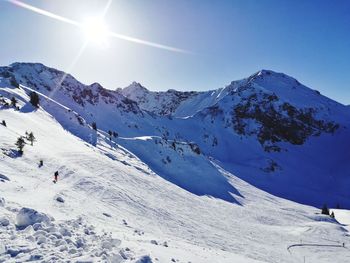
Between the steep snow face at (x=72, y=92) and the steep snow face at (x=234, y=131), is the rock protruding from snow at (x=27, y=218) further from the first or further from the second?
the steep snow face at (x=72, y=92)

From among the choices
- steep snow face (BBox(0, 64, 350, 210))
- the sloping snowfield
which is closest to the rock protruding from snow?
the sloping snowfield

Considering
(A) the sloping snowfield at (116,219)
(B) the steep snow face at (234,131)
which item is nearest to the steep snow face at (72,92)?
(B) the steep snow face at (234,131)

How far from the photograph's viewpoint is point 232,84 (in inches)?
7274

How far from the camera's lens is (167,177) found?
5981 centimetres

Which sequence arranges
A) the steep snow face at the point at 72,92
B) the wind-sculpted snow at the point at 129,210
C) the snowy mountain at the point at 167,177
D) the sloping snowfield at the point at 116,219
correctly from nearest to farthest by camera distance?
the sloping snowfield at the point at 116,219
the wind-sculpted snow at the point at 129,210
the snowy mountain at the point at 167,177
the steep snow face at the point at 72,92

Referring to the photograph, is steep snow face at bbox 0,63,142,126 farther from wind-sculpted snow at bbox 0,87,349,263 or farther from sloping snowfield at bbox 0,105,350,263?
sloping snowfield at bbox 0,105,350,263

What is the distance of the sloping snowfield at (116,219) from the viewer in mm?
11688

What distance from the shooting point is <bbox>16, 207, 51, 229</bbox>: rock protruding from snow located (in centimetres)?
1228

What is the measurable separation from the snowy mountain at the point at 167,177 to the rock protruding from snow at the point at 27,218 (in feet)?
0.13

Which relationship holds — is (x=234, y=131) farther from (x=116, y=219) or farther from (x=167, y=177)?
(x=116, y=219)

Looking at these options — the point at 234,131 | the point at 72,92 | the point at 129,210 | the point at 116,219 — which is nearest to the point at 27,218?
the point at 116,219

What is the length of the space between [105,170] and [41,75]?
227 ft

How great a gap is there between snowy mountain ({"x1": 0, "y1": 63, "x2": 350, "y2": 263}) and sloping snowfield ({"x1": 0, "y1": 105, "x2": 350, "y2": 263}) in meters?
0.11

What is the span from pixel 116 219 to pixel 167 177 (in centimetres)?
3846
